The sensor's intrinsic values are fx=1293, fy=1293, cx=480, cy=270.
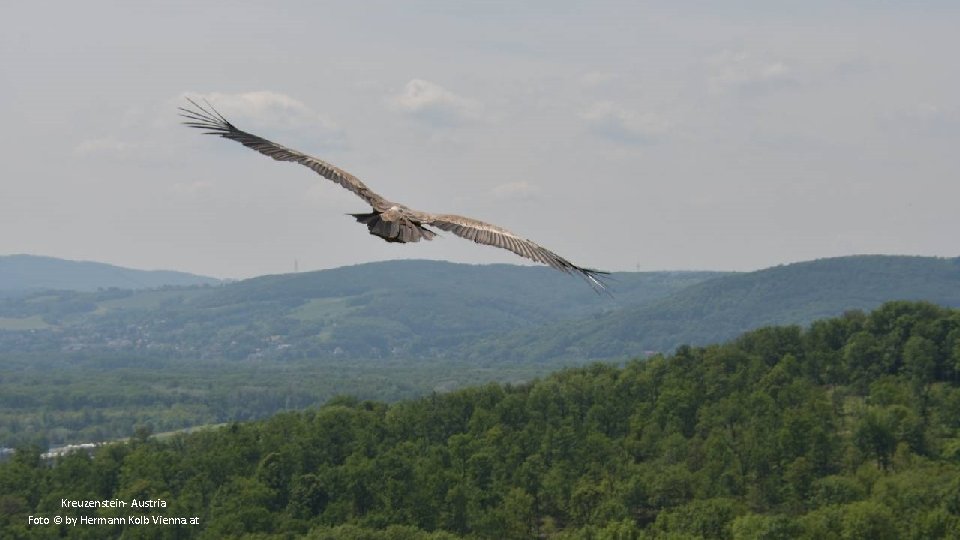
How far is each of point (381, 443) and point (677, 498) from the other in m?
52.1

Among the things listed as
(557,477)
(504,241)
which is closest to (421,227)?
(504,241)

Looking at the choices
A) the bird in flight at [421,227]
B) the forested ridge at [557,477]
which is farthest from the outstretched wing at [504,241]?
the forested ridge at [557,477]

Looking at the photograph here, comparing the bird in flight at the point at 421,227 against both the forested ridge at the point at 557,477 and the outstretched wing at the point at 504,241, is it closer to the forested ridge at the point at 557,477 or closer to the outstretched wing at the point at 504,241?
the outstretched wing at the point at 504,241

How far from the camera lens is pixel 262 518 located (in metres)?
165

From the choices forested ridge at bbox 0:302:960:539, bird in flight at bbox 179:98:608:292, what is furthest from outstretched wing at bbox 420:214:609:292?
forested ridge at bbox 0:302:960:539

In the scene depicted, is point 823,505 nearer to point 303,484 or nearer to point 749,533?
point 749,533

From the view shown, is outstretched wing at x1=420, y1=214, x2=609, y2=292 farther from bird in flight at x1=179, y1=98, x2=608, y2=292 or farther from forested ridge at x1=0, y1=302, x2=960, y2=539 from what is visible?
forested ridge at x1=0, y1=302, x2=960, y2=539

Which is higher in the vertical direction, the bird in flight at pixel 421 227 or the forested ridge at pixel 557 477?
the bird in flight at pixel 421 227

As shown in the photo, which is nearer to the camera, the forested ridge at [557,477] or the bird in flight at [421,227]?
the bird in flight at [421,227]

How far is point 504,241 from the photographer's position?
1073 inches

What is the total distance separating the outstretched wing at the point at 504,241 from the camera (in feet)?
84.3

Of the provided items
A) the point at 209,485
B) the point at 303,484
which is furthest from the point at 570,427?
the point at 209,485

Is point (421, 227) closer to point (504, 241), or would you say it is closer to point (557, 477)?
point (504, 241)

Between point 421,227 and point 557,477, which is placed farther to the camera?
point 557,477
